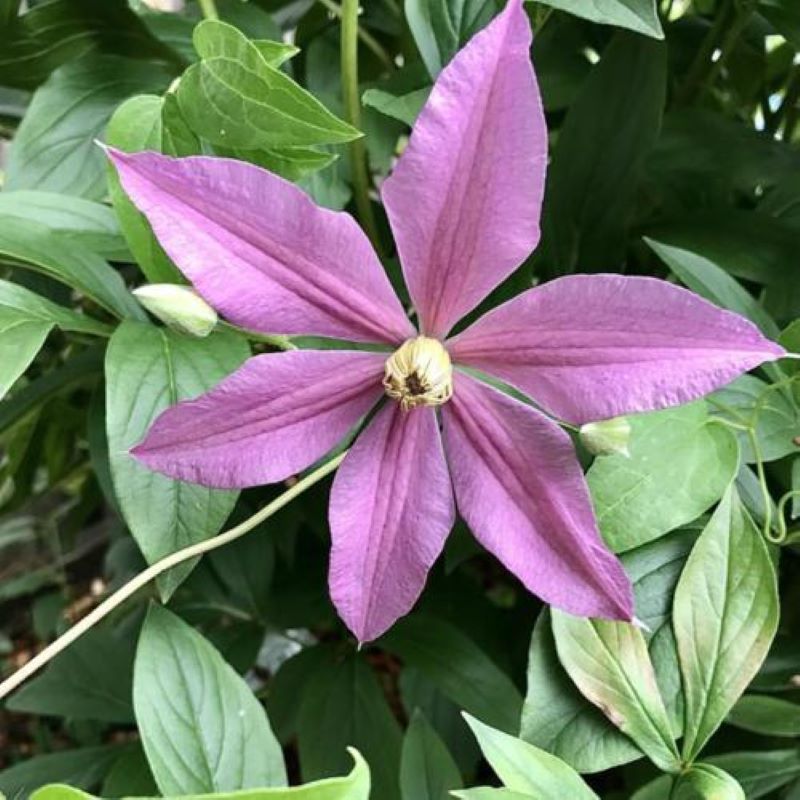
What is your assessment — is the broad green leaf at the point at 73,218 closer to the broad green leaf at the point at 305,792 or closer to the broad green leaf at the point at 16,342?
the broad green leaf at the point at 16,342

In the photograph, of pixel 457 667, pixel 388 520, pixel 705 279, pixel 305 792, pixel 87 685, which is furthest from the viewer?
pixel 87 685

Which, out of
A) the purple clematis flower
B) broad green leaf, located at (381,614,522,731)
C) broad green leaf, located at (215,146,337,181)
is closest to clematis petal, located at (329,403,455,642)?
the purple clematis flower

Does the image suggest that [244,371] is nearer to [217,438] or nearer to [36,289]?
[217,438]

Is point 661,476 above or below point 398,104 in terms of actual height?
below

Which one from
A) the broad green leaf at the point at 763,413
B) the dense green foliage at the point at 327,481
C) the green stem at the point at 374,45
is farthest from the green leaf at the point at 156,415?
the green stem at the point at 374,45

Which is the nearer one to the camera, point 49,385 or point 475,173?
point 475,173

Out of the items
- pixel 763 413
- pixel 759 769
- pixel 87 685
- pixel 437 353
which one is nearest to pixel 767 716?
pixel 759 769

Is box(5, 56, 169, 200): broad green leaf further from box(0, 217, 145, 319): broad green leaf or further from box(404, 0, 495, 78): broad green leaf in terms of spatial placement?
box(404, 0, 495, 78): broad green leaf

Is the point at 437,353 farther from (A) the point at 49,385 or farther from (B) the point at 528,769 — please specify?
(A) the point at 49,385
